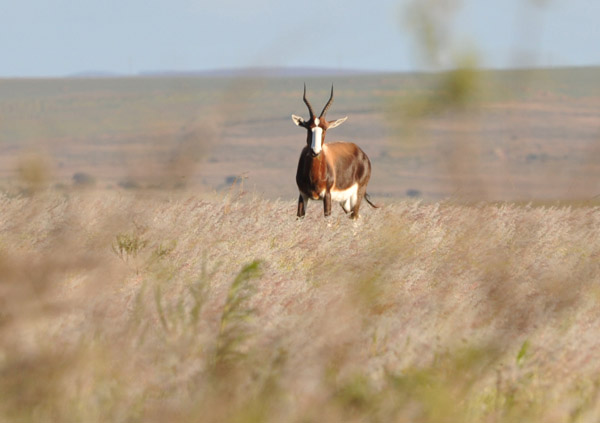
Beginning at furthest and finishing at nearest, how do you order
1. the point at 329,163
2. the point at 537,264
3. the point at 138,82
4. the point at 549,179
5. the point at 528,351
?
1. the point at 138,82
2. the point at 329,163
3. the point at 537,264
4. the point at 528,351
5. the point at 549,179

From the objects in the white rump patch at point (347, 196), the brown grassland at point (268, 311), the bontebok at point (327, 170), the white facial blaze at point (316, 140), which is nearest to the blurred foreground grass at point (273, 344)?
the brown grassland at point (268, 311)

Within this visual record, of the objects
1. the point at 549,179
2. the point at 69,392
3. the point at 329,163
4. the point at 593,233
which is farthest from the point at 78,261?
the point at 329,163

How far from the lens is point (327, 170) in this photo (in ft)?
44.6

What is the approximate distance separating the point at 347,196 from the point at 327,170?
0.90 m

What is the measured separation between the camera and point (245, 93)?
2.48m

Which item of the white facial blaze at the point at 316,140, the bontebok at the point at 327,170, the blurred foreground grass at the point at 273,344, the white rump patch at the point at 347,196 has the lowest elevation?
the white rump patch at the point at 347,196

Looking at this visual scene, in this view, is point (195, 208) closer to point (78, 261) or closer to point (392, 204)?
point (392, 204)

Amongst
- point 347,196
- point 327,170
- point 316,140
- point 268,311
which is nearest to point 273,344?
point 268,311

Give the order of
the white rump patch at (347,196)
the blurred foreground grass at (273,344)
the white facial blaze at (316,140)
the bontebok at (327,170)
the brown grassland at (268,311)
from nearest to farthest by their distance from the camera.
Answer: the brown grassland at (268,311), the blurred foreground grass at (273,344), the white facial blaze at (316,140), the bontebok at (327,170), the white rump patch at (347,196)

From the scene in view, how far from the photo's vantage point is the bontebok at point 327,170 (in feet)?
43.1

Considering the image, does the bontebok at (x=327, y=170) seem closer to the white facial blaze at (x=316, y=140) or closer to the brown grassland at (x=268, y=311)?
the white facial blaze at (x=316, y=140)

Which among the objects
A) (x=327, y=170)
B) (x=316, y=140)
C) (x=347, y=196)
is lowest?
(x=347, y=196)

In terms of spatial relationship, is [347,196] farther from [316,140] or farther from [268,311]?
[268,311]

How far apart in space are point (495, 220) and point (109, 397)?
5157 millimetres
